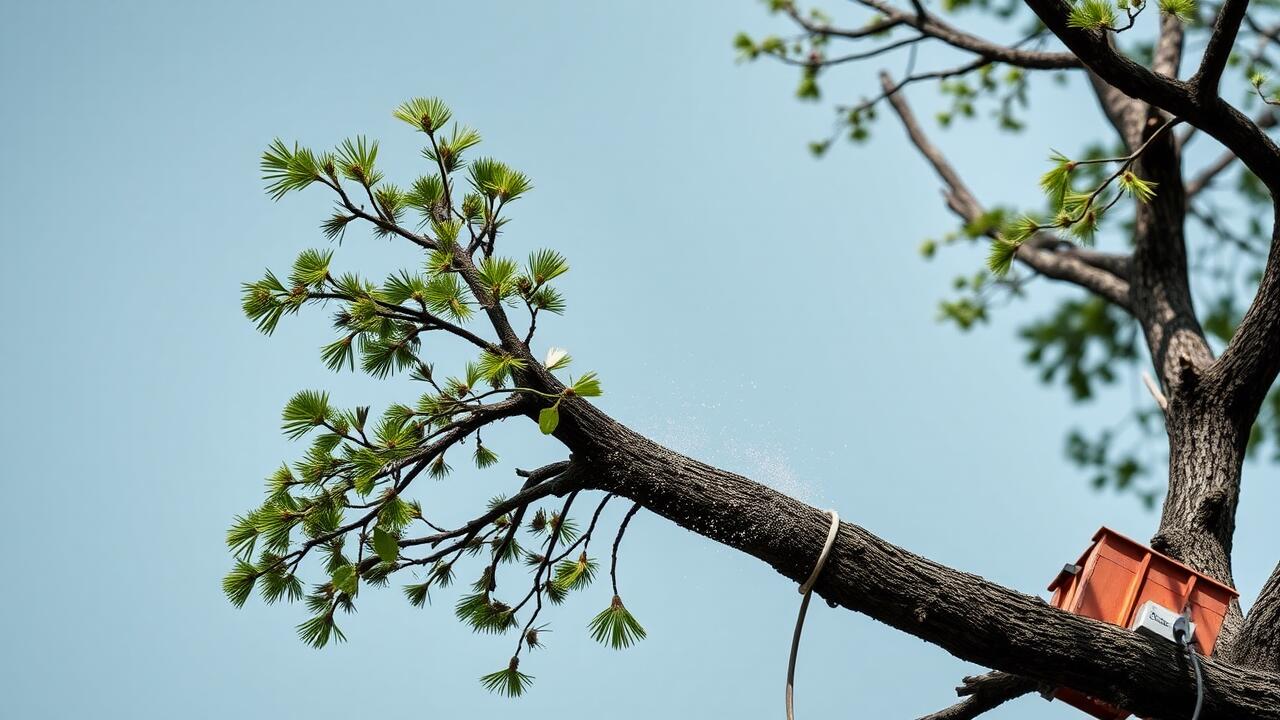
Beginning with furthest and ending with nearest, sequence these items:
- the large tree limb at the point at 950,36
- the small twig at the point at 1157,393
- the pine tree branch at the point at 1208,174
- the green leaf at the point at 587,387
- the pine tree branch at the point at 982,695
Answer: the pine tree branch at the point at 1208,174 < the large tree limb at the point at 950,36 < the small twig at the point at 1157,393 < the pine tree branch at the point at 982,695 < the green leaf at the point at 587,387

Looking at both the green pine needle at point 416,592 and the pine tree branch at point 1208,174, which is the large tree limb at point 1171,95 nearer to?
→ the green pine needle at point 416,592

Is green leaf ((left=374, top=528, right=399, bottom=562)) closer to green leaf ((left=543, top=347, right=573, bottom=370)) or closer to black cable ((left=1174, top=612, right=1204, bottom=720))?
green leaf ((left=543, top=347, right=573, bottom=370))

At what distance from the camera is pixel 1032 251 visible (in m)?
4.30

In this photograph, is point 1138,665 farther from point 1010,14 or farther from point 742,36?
point 1010,14

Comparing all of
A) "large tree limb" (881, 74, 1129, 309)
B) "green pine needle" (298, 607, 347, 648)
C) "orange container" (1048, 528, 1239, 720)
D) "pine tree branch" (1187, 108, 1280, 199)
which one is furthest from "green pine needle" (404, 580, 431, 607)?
"pine tree branch" (1187, 108, 1280, 199)

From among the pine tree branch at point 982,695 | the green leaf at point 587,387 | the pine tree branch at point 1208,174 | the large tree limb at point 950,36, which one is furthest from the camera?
the pine tree branch at point 1208,174

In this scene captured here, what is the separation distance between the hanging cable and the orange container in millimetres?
563

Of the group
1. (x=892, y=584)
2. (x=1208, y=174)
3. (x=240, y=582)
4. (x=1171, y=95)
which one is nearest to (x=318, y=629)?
(x=240, y=582)

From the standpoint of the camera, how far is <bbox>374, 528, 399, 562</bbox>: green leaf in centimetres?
197

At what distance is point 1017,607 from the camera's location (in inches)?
79.4

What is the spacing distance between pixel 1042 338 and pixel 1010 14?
189 centimetres

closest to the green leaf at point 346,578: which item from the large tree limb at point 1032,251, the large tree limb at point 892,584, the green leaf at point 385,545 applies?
the green leaf at point 385,545

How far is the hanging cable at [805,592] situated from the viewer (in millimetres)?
1949

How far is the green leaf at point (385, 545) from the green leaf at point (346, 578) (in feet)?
0.22
